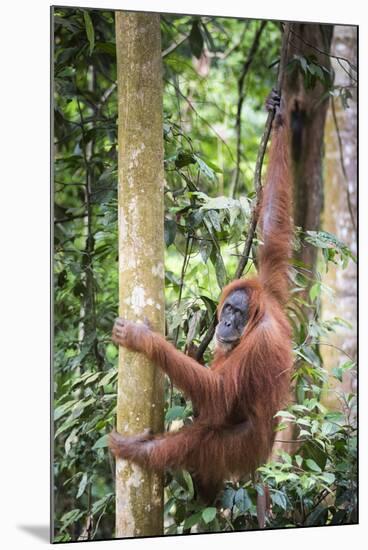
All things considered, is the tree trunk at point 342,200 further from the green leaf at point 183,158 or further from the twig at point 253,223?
the green leaf at point 183,158

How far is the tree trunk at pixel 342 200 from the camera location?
4.68 meters

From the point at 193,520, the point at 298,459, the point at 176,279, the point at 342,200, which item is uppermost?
the point at 342,200

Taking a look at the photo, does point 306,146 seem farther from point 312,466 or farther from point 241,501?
point 241,501

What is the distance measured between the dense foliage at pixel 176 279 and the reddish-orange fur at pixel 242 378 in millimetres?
96

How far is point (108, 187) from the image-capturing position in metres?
4.29

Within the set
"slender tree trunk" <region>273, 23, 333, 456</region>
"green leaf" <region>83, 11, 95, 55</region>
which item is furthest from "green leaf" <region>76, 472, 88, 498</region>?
"green leaf" <region>83, 11, 95, 55</region>

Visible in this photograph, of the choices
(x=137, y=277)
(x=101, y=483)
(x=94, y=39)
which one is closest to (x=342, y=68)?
(x=94, y=39)

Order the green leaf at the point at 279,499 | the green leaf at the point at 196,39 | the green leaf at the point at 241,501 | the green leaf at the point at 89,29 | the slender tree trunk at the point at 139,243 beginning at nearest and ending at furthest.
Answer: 1. the slender tree trunk at the point at 139,243
2. the green leaf at the point at 89,29
3. the green leaf at the point at 241,501
4. the green leaf at the point at 279,499
5. the green leaf at the point at 196,39

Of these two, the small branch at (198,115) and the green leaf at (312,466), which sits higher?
the small branch at (198,115)

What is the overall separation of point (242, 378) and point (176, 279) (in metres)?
0.63

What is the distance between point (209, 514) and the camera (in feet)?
13.3

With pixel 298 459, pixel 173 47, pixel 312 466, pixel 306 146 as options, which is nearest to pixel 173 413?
pixel 298 459

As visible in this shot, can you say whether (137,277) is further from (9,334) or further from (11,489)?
(11,489)

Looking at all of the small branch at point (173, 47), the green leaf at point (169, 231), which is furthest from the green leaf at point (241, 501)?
the small branch at point (173, 47)
